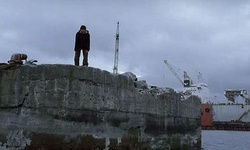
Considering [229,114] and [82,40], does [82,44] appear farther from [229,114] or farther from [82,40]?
[229,114]

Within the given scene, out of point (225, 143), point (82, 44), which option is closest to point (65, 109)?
point (82, 44)

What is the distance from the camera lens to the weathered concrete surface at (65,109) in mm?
8938

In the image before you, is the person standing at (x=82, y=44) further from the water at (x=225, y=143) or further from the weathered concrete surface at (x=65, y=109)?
the water at (x=225, y=143)

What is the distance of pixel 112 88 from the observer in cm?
1009

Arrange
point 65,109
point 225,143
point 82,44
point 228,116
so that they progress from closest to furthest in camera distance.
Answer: point 65,109 < point 82,44 < point 225,143 < point 228,116

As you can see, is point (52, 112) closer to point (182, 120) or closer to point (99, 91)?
point (99, 91)

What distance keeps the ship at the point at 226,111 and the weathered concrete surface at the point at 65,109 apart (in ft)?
199

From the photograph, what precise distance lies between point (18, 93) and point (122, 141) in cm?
335

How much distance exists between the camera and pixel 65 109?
909 cm

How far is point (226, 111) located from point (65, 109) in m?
82.8

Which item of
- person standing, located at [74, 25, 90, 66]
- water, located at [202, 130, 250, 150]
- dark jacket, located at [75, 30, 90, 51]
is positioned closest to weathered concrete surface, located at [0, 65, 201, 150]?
person standing, located at [74, 25, 90, 66]

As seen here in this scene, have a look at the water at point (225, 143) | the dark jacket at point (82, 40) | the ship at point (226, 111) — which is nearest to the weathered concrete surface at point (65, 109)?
the dark jacket at point (82, 40)

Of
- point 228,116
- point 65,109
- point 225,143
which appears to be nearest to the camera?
point 65,109

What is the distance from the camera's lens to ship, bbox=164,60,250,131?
7688 cm
